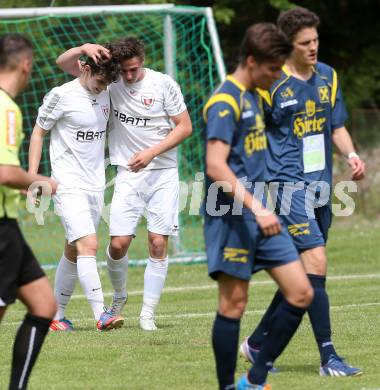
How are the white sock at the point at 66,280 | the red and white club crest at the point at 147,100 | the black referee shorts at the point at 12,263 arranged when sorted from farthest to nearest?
the white sock at the point at 66,280, the red and white club crest at the point at 147,100, the black referee shorts at the point at 12,263

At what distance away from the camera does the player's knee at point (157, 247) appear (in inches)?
353

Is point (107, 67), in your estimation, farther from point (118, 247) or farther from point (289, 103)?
point (289, 103)

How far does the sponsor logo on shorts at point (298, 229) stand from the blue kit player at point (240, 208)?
0.88m

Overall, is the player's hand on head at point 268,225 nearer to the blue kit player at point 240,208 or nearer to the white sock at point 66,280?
the blue kit player at point 240,208

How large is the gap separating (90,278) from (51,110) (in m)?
1.39

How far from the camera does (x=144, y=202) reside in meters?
9.03

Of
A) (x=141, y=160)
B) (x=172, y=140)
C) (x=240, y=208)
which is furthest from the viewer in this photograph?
(x=172, y=140)

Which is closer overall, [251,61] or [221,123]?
[221,123]

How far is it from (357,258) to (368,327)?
21.5 ft

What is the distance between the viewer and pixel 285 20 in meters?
6.93

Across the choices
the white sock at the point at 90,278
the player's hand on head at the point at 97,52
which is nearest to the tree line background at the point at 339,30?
the player's hand on head at the point at 97,52

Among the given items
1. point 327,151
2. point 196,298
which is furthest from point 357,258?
point 327,151

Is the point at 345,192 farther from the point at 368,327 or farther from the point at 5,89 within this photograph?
the point at 5,89

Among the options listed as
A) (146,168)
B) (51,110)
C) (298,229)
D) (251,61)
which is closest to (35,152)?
(51,110)
